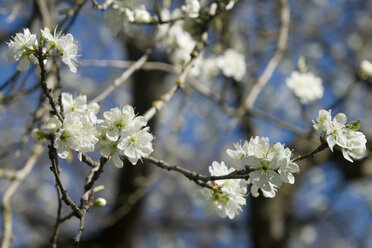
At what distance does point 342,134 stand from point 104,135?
70cm

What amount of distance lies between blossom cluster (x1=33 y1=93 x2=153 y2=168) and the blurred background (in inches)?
30.6

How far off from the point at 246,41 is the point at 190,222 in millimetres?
2792

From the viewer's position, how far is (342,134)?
43.1 inches

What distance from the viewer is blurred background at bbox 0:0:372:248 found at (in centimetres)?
343

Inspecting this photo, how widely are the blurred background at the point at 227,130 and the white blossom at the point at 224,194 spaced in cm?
98

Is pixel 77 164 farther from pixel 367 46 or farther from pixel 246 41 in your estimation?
pixel 367 46

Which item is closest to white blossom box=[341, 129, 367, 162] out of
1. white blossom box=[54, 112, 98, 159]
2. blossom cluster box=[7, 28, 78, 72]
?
white blossom box=[54, 112, 98, 159]

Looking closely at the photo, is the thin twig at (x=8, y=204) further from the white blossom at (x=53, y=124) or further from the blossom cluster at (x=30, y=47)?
the blossom cluster at (x=30, y=47)

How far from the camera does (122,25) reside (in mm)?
1616

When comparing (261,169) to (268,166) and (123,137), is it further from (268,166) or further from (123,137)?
(123,137)

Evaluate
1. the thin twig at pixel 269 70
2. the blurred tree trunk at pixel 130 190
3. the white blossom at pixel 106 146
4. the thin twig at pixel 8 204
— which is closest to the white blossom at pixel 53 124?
the white blossom at pixel 106 146

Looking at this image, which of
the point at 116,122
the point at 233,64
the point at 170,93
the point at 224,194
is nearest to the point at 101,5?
the point at 170,93

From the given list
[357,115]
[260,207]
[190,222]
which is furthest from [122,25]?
[357,115]

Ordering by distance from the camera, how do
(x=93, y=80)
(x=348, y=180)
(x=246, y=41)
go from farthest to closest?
(x=93, y=80), (x=246, y=41), (x=348, y=180)
